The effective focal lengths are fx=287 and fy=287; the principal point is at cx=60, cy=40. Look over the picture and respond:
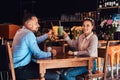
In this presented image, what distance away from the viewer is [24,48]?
12.2 feet

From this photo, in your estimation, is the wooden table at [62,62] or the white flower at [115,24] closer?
the wooden table at [62,62]

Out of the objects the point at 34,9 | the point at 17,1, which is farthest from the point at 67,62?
the point at 17,1

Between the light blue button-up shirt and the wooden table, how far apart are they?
6.9 inches

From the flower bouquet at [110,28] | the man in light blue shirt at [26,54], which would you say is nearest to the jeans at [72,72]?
the man in light blue shirt at [26,54]

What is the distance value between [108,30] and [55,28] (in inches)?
94.6

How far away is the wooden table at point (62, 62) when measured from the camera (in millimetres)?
3479

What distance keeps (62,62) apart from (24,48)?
21.0 inches

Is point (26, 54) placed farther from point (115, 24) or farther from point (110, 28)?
point (115, 24)

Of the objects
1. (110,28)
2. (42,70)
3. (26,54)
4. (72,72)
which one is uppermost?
(110,28)

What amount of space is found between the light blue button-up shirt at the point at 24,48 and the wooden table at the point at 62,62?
6.9 inches

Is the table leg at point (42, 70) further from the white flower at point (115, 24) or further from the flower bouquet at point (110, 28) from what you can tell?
the white flower at point (115, 24)

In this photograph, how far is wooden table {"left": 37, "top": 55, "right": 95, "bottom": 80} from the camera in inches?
137

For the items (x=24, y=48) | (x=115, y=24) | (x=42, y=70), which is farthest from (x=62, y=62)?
(x=115, y=24)

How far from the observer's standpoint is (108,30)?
6344 mm
